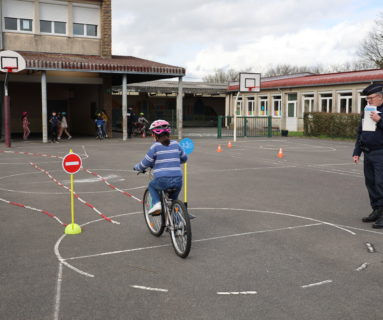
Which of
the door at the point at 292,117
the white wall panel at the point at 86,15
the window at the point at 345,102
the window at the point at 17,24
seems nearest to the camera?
the window at the point at 17,24

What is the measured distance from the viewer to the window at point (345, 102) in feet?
114

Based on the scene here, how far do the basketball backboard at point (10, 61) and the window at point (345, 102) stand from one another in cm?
2344

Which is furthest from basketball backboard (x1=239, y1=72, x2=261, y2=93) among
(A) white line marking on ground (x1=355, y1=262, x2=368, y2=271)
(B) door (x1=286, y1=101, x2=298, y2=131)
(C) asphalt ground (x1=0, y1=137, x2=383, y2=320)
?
(A) white line marking on ground (x1=355, y1=262, x2=368, y2=271)

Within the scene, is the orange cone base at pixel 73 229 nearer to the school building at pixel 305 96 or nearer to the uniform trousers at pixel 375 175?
the uniform trousers at pixel 375 175

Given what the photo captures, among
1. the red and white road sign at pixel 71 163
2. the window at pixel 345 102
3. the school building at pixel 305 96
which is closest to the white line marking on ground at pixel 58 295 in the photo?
the red and white road sign at pixel 71 163

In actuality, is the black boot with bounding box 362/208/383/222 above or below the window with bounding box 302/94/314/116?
below

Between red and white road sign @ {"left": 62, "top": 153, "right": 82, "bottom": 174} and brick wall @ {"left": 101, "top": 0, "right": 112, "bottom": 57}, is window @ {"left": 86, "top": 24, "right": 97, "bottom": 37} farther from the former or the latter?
red and white road sign @ {"left": 62, "top": 153, "right": 82, "bottom": 174}

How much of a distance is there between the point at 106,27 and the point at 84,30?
1.35m

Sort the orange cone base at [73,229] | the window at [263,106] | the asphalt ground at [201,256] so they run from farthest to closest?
the window at [263,106] < the orange cone base at [73,229] < the asphalt ground at [201,256]

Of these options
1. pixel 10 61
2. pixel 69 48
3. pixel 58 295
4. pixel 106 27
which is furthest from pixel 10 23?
pixel 58 295

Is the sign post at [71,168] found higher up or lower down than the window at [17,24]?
lower down

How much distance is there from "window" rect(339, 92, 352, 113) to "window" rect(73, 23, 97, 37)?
61.2 feet

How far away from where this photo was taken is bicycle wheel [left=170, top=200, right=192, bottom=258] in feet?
18.2

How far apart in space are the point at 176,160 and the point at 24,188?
5946 millimetres
